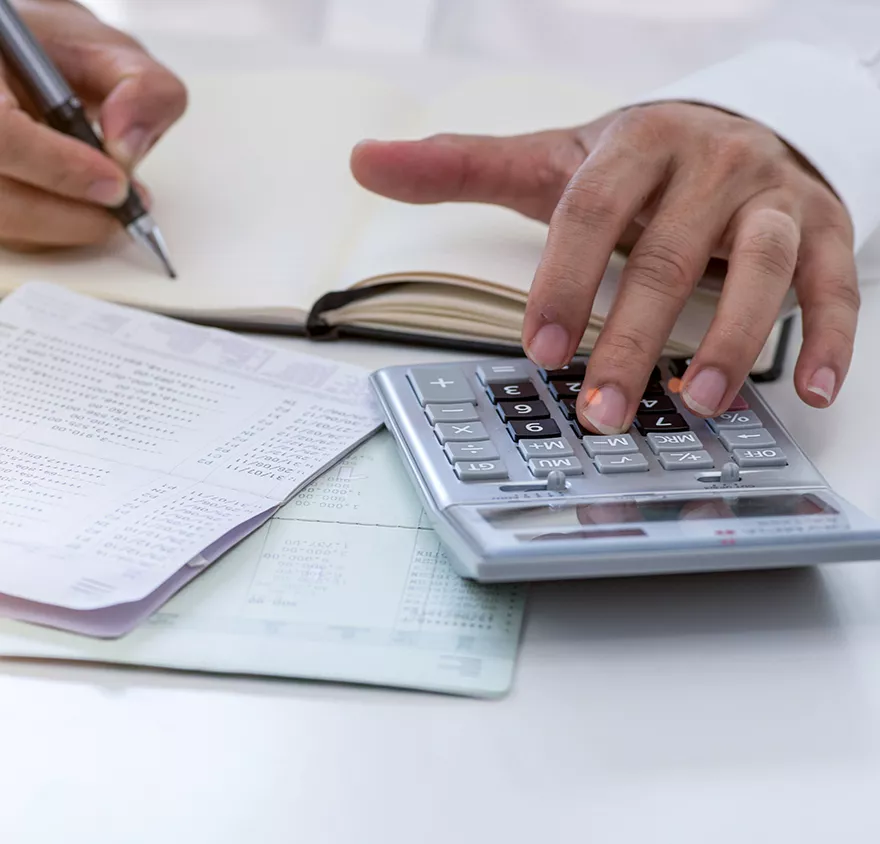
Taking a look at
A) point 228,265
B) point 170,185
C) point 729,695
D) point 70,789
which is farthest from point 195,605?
point 170,185

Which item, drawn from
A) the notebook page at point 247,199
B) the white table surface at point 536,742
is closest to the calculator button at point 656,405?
the white table surface at point 536,742

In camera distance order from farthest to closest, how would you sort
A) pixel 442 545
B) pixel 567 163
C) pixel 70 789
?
pixel 567 163 → pixel 442 545 → pixel 70 789

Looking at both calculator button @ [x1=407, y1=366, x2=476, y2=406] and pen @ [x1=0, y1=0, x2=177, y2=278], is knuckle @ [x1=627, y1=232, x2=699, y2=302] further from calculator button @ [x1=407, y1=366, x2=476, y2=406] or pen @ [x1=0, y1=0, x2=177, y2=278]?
pen @ [x1=0, y1=0, x2=177, y2=278]

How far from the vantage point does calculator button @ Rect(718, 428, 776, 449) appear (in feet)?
1.54

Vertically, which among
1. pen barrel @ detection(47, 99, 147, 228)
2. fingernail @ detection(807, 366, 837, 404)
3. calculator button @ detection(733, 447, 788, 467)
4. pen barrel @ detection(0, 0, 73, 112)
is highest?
fingernail @ detection(807, 366, 837, 404)

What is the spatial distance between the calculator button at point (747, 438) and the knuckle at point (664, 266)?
8cm

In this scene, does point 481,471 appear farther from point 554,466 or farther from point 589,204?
point 589,204

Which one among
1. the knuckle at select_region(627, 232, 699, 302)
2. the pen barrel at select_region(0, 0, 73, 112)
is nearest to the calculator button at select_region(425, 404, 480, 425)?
the knuckle at select_region(627, 232, 699, 302)

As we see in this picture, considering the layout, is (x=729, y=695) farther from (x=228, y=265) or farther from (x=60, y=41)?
(x=60, y=41)

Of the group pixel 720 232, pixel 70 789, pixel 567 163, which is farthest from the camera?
pixel 567 163

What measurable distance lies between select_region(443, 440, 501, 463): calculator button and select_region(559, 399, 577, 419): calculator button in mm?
47

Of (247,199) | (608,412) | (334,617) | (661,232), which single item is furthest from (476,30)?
(334,617)

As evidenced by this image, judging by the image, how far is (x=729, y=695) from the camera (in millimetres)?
364

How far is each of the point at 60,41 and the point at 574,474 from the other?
53 centimetres
